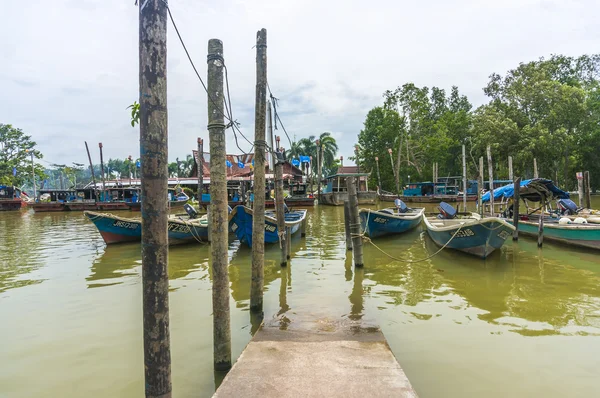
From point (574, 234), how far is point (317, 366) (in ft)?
34.8

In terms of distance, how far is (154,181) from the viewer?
7.60 feet

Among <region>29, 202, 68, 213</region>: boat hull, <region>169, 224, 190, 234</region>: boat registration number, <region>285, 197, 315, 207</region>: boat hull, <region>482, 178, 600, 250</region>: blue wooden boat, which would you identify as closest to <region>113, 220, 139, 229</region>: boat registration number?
<region>169, 224, 190, 234</region>: boat registration number

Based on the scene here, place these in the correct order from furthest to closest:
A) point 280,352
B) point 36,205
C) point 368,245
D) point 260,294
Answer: point 36,205, point 368,245, point 260,294, point 280,352

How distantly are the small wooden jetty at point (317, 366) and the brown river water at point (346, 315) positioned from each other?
546mm

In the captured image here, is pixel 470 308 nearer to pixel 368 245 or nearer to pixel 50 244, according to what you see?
pixel 368 245

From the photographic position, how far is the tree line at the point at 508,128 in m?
30.3

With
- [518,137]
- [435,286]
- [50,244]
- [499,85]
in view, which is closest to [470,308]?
[435,286]

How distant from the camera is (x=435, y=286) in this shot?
7.74 metres

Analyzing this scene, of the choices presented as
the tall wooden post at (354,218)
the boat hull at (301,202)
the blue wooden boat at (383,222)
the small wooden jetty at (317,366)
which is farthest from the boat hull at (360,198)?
the small wooden jetty at (317,366)

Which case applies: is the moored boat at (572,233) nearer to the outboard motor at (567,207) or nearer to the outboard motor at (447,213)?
the outboard motor at (567,207)

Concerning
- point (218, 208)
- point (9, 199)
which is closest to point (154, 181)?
point (218, 208)

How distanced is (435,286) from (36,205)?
124ft

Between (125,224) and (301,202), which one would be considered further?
(301,202)

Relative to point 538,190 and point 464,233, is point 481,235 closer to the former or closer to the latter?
point 464,233
